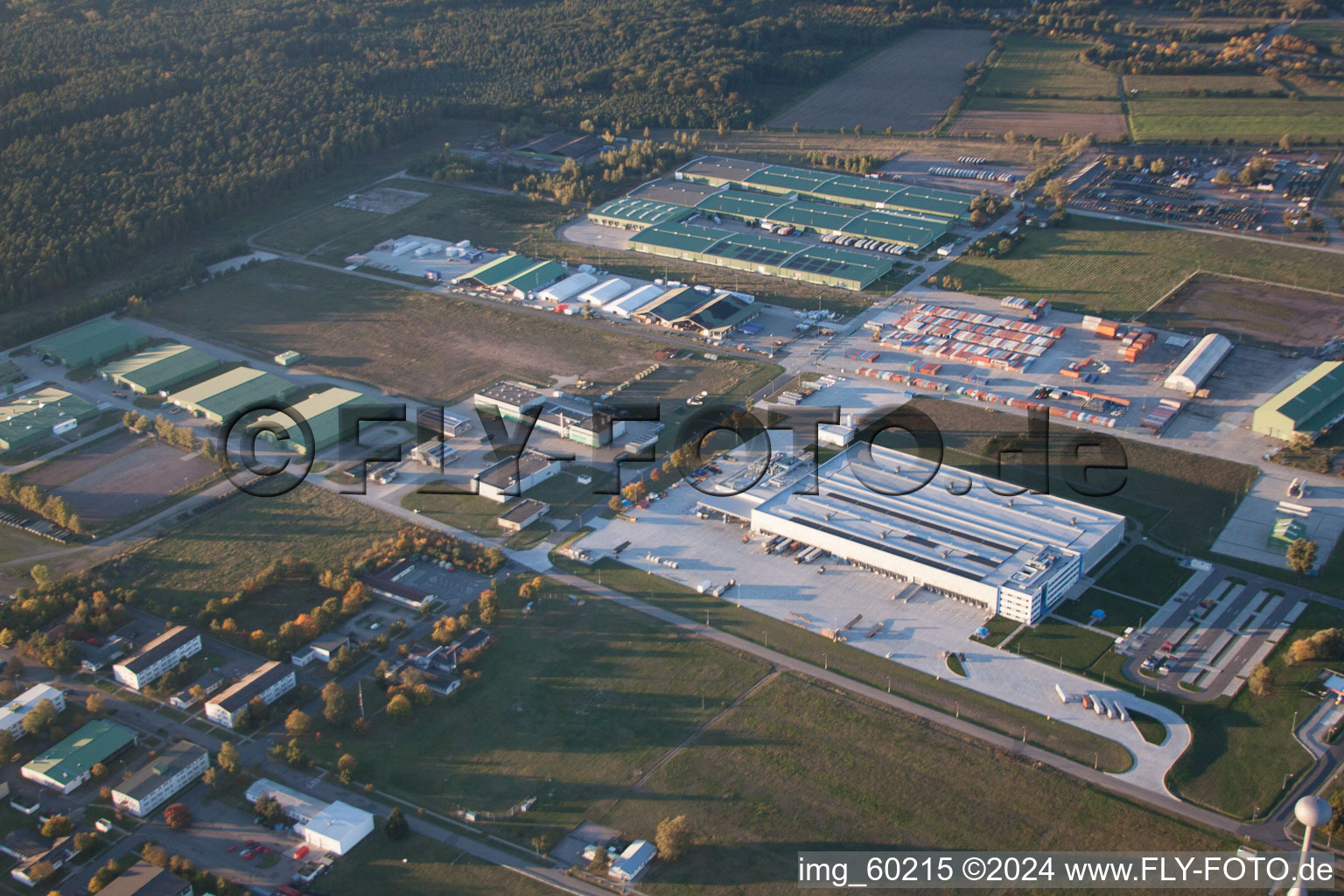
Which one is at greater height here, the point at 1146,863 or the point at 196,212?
the point at 196,212

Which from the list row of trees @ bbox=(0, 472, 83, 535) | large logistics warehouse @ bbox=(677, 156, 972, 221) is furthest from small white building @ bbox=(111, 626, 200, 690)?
large logistics warehouse @ bbox=(677, 156, 972, 221)

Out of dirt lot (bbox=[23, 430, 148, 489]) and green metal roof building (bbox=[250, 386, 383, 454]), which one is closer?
dirt lot (bbox=[23, 430, 148, 489])

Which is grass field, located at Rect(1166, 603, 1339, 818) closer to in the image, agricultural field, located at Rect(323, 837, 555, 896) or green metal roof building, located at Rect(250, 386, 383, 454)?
agricultural field, located at Rect(323, 837, 555, 896)

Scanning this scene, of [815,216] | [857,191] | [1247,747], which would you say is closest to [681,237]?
[815,216]

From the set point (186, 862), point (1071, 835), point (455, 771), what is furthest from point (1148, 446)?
point (186, 862)

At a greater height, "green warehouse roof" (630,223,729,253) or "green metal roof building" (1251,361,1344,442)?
"green warehouse roof" (630,223,729,253)

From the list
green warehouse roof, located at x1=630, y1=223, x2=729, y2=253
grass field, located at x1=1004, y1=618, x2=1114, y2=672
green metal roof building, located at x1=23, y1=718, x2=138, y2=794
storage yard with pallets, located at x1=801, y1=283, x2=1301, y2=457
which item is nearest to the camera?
green metal roof building, located at x1=23, y1=718, x2=138, y2=794

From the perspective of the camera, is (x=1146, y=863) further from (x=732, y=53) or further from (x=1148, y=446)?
(x=732, y=53)
